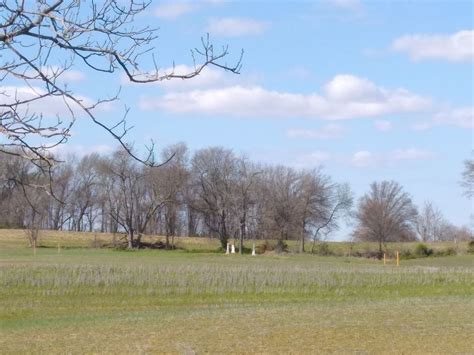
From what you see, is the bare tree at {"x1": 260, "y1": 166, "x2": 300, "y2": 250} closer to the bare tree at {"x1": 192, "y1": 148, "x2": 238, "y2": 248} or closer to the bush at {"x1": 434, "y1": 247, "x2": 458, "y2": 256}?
the bare tree at {"x1": 192, "y1": 148, "x2": 238, "y2": 248}

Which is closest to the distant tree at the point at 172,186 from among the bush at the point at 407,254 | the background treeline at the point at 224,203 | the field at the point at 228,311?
the background treeline at the point at 224,203

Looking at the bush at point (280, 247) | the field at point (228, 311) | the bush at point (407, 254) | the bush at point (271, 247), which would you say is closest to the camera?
the field at point (228, 311)

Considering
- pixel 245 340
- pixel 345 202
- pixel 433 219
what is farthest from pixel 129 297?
pixel 433 219

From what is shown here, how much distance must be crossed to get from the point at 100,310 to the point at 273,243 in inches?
2335

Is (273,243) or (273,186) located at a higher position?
(273,186)

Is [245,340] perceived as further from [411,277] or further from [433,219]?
[433,219]

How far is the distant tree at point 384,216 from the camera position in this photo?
89.6 m

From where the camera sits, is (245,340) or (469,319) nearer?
(245,340)

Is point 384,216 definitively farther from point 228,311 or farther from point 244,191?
point 228,311

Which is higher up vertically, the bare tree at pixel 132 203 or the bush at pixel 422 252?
the bare tree at pixel 132 203

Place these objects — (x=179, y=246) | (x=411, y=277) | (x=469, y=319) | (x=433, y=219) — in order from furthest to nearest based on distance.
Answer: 1. (x=433, y=219)
2. (x=179, y=246)
3. (x=411, y=277)
4. (x=469, y=319)

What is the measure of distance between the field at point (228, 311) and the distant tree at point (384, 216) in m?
56.6

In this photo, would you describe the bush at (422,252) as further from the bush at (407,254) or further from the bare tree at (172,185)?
the bare tree at (172,185)

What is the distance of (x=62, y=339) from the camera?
39.9 feet
